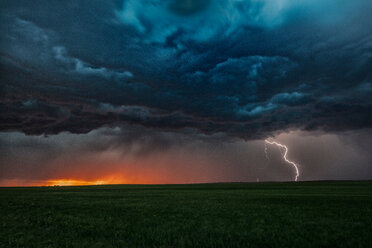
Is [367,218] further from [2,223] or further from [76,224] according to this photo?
[2,223]

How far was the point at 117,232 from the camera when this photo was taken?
514 inches

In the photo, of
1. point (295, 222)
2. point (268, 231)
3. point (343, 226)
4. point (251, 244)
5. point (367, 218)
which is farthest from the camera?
point (367, 218)

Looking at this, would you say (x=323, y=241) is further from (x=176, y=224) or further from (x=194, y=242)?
(x=176, y=224)

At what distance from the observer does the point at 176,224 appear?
588 inches

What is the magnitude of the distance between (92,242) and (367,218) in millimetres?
16763

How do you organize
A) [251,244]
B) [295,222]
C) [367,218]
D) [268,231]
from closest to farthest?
[251,244], [268,231], [295,222], [367,218]

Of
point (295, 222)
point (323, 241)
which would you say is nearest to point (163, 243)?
point (323, 241)

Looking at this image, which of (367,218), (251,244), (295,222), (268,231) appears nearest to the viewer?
(251,244)

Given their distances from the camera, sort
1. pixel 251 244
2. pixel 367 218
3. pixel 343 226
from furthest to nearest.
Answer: pixel 367 218, pixel 343 226, pixel 251 244

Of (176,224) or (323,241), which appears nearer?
(323,241)

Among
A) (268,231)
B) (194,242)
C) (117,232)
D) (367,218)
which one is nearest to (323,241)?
(268,231)

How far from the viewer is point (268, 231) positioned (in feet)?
42.1

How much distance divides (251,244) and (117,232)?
22.0 feet

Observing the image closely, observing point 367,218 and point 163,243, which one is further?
point 367,218
